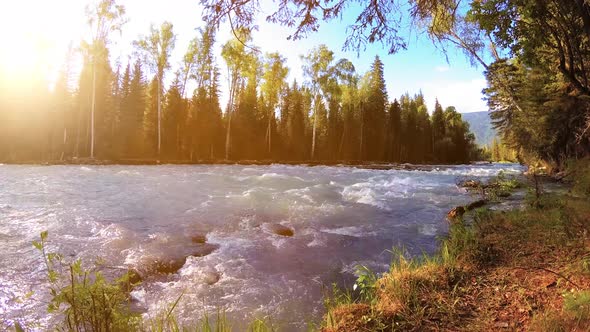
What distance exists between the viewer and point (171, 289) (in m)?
4.32

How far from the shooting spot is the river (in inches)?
159

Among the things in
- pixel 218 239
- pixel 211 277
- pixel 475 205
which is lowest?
pixel 211 277

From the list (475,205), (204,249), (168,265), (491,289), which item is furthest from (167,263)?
(475,205)

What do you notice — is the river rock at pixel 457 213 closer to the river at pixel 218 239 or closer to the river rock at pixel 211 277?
the river at pixel 218 239

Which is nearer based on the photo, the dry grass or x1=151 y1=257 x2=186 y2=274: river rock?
the dry grass

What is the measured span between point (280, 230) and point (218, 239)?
152 cm

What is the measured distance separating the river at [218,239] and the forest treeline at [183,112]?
75.8ft

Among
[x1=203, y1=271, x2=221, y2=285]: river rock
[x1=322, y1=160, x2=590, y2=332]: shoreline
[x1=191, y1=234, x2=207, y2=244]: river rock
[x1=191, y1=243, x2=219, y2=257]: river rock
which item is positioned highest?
[x1=322, y1=160, x2=590, y2=332]: shoreline

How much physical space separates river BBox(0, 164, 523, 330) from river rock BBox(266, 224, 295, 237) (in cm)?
5

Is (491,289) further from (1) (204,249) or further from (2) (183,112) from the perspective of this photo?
(2) (183,112)

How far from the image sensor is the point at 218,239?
6.48m

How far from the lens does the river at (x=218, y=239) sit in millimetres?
4051

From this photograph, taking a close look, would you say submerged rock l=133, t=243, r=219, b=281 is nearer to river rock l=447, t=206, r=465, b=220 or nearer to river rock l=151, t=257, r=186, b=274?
river rock l=151, t=257, r=186, b=274

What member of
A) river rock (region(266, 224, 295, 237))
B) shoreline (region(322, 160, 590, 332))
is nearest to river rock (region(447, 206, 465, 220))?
shoreline (region(322, 160, 590, 332))
